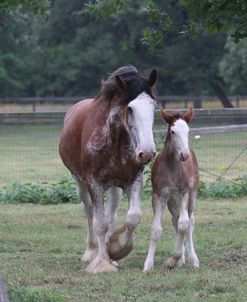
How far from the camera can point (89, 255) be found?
30.0 ft

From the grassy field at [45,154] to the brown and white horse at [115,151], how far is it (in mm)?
9262

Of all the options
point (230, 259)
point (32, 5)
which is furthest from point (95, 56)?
point (230, 259)

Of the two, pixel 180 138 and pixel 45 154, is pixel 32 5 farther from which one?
pixel 45 154

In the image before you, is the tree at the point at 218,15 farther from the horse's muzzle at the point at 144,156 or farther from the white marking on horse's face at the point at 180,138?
the horse's muzzle at the point at 144,156

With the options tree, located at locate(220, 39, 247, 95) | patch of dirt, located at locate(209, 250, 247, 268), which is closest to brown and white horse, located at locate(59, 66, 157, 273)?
patch of dirt, located at locate(209, 250, 247, 268)

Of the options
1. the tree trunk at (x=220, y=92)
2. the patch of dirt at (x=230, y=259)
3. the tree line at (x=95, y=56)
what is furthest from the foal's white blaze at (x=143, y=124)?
the tree trunk at (x=220, y=92)

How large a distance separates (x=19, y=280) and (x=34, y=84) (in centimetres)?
4962

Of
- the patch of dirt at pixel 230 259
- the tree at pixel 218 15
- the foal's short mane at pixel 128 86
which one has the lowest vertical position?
the patch of dirt at pixel 230 259

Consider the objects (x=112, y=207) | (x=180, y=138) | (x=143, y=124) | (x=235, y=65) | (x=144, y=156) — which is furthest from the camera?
(x=235, y=65)

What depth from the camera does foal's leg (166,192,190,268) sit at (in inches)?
328

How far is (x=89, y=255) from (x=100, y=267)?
2.63 ft

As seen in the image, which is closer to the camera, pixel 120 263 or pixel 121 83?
pixel 121 83

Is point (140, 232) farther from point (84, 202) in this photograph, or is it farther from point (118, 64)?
point (118, 64)

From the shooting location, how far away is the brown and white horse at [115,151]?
320 inches
